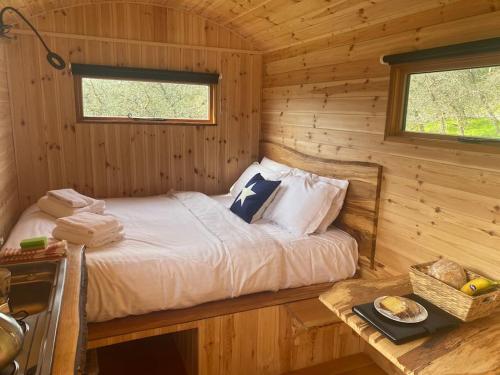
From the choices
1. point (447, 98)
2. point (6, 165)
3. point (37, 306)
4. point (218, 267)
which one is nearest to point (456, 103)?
point (447, 98)

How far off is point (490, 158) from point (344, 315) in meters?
0.97

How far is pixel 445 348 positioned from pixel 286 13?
2.36 meters

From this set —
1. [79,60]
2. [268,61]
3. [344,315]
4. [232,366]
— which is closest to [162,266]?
[232,366]

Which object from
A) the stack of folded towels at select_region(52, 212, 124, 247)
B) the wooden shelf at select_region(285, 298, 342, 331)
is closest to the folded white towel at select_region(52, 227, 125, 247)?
the stack of folded towels at select_region(52, 212, 124, 247)

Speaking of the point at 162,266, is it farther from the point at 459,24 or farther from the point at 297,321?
the point at 459,24

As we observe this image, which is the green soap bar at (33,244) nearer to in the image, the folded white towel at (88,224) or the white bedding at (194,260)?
the white bedding at (194,260)

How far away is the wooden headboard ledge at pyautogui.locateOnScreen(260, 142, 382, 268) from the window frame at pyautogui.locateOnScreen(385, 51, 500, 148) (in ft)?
0.85

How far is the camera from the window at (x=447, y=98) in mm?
1754

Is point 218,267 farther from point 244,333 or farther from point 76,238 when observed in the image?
point 76,238

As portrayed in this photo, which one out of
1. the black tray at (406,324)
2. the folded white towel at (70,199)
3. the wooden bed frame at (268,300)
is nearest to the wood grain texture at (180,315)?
the wooden bed frame at (268,300)

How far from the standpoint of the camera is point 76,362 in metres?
0.97

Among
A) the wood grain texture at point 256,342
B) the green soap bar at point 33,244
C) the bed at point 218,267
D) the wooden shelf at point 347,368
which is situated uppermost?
the green soap bar at point 33,244

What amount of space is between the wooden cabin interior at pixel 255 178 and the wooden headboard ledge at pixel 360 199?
0.01 metres

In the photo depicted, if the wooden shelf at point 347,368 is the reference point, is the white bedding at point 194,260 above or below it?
above
